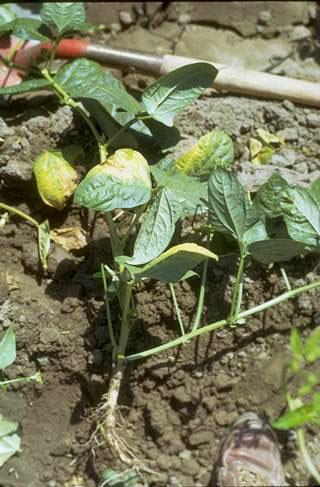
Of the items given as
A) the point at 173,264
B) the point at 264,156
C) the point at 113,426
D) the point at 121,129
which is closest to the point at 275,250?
the point at 173,264

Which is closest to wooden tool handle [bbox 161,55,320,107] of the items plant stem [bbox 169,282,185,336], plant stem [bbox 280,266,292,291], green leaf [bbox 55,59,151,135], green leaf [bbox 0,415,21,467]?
green leaf [bbox 55,59,151,135]

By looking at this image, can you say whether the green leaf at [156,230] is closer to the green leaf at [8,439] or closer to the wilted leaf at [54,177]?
the wilted leaf at [54,177]

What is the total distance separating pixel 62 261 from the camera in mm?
1820

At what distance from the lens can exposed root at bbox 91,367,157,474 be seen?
5.59ft

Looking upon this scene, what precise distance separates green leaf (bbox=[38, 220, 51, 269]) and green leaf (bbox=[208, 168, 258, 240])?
0.46 m

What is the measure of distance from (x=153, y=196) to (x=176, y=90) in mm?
284

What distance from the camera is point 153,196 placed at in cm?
164

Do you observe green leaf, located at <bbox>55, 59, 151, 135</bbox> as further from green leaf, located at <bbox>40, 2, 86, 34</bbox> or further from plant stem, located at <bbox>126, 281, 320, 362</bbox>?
plant stem, located at <bbox>126, 281, 320, 362</bbox>

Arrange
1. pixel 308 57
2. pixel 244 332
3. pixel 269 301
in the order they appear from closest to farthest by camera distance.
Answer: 1. pixel 269 301
2. pixel 244 332
3. pixel 308 57

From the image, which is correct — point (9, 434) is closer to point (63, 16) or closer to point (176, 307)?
point (176, 307)

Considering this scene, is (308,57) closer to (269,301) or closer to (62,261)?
(269,301)

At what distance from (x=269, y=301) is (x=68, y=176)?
614 millimetres

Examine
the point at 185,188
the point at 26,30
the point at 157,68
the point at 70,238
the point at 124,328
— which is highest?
the point at 26,30

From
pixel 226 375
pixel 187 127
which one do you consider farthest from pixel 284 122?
pixel 226 375
